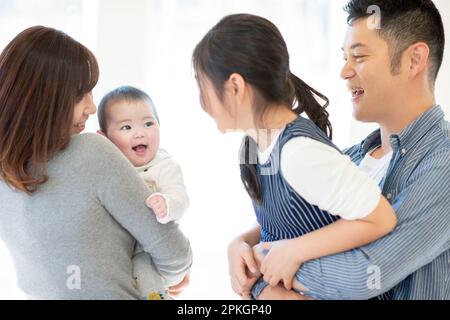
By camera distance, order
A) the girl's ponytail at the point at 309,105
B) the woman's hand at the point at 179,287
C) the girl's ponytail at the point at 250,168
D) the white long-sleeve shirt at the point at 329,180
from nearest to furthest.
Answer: the white long-sleeve shirt at the point at 329,180
the girl's ponytail at the point at 250,168
the girl's ponytail at the point at 309,105
the woman's hand at the point at 179,287

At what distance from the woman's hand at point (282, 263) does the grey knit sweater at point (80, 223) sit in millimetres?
282

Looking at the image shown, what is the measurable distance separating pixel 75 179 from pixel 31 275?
26cm

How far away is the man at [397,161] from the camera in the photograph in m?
1.23

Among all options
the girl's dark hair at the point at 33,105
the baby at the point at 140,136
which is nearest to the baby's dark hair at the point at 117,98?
the baby at the point at 140,136

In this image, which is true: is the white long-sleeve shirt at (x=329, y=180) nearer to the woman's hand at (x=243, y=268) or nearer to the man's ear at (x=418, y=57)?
the woman's hand at (x=243, y=268)

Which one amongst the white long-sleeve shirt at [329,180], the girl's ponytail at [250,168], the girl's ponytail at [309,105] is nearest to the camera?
the white long-sleeve shirt at [329,180]

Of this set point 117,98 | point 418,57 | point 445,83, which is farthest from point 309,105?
point 445,83

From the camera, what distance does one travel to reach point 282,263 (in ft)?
4.18

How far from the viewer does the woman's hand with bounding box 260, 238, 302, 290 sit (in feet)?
4.14

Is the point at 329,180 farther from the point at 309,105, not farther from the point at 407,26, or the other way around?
the point at 407,26

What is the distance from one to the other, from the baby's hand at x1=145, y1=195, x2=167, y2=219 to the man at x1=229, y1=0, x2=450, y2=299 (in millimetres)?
236

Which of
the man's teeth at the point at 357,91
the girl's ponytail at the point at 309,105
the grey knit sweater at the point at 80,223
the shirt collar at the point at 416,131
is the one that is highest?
the man's teeth at the point at 357,91

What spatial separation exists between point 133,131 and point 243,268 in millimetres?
561

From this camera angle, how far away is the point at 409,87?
5.04 feet
